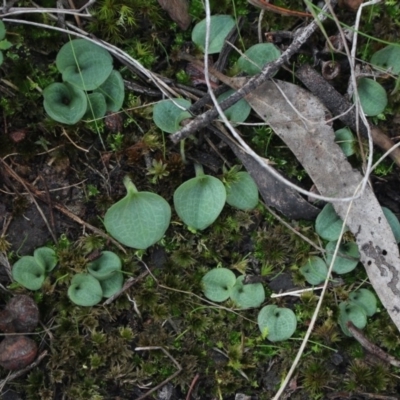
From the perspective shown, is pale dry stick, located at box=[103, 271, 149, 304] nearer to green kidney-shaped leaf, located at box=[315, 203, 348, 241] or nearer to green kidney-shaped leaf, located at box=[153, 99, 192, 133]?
green kidney-shaped leaf, located at box=[153, 99, 192, 133]

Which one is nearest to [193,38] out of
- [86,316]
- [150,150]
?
[150,150]

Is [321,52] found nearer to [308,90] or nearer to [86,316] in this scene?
[308,90]

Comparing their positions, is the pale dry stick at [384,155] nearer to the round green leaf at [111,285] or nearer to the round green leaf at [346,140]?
the round green leaf at [346,140]

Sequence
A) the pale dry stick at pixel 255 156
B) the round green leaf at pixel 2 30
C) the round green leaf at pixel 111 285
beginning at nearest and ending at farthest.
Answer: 1. the pale dry stick at pixel 255 156
2. the round green leaf at pixel 2 30
3. the round green leaf at pixel 111 285

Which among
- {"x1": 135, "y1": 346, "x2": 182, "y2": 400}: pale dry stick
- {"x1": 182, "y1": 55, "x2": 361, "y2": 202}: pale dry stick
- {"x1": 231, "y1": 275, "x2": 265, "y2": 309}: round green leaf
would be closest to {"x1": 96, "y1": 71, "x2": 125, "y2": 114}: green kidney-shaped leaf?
{"x1": 182, "y1": 55, "x2": 361, "y2": 202}: pale dry stick

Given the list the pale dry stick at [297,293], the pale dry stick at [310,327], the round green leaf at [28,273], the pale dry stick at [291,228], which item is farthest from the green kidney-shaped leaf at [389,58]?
the round green leaf at [28,273]

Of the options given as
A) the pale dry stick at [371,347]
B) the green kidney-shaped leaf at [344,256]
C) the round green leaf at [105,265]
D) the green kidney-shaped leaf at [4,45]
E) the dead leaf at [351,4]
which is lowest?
the pale dry stick at [371,347]
